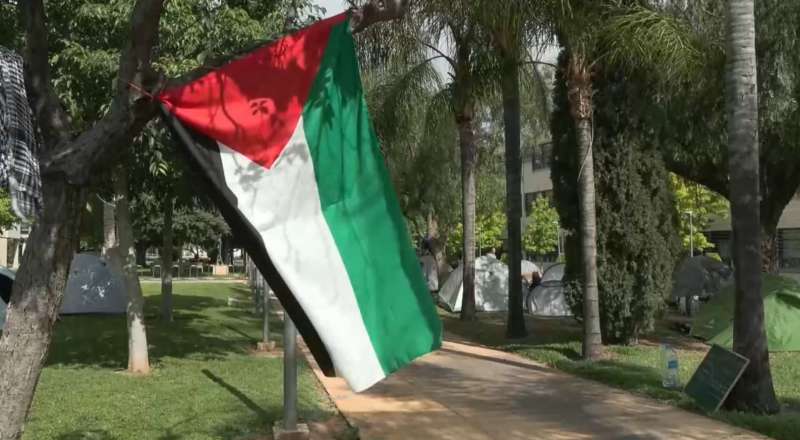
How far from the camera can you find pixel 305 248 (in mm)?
3898

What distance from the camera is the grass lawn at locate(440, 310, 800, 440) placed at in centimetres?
840

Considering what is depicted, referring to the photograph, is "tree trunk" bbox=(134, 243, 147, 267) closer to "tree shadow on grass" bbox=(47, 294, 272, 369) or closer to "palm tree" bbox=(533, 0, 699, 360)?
"tree shadow on grass" bbox=(47, 294, 272, 369)

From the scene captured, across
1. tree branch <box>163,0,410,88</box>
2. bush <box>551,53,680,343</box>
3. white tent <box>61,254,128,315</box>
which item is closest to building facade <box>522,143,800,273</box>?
white tent <box>61,254,128,315</box>

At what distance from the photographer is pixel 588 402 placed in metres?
9.55

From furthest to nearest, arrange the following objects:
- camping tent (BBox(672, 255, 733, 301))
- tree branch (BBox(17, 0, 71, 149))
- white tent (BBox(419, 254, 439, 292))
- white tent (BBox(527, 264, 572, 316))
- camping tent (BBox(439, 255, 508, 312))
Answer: white tent (BBox(419, 254, 439, 292)) < camping tent (BBox(439, 255, 508, 312)) < white tent (BBox(527, 264, 572, 316)) < camping tent (BBox(672, 255, 733, 301)) < tree branch (BBox(17, 0, 71, 149))

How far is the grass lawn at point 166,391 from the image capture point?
8.09 meters

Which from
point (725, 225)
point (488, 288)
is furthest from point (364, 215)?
point (725, 225)

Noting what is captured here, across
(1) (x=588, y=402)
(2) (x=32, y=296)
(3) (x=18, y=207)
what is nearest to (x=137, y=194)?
(1) (x=588, y=402)

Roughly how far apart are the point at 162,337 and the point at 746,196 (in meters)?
11.7

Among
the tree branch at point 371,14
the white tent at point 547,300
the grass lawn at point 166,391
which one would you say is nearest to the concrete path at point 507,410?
the grass lawn at point 166,391

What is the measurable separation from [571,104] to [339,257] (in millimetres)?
10073

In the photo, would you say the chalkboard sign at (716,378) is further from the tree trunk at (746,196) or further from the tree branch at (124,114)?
the tree branch at (124,114)

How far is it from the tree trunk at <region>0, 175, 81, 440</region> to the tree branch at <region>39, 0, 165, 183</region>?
10 cm

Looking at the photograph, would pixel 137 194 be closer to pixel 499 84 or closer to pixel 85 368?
pixel 85 368
